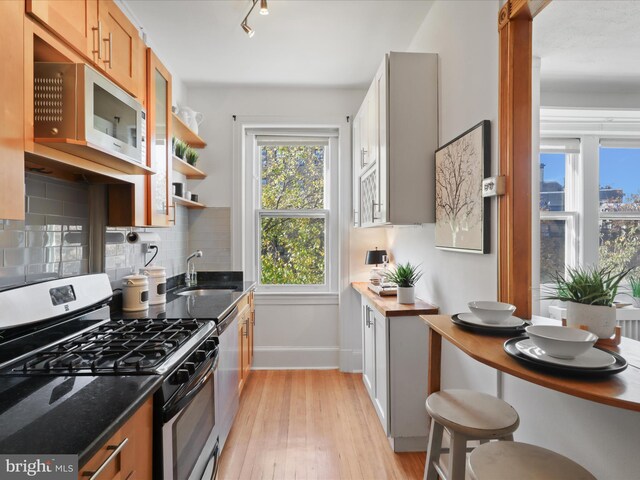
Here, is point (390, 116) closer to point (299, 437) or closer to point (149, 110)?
point (149, 110)

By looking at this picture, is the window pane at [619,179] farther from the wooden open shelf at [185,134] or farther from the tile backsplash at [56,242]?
the tile backsplash at [56,242]

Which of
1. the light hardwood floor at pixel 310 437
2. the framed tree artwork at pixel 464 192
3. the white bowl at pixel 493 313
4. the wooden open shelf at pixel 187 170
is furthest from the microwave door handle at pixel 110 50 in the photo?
the light hardwood floor at pixel 310 437

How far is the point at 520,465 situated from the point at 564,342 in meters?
0.39

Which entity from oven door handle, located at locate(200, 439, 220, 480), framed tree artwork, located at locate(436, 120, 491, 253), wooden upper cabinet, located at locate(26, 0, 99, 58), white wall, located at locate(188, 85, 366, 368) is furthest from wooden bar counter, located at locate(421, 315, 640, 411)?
white wall, located at locate(188, 85, 366, 368)

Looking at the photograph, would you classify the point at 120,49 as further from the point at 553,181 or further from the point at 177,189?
the point at 553,181

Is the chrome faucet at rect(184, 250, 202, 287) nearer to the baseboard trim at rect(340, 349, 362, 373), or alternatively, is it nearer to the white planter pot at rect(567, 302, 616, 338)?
the baseboard trim at rect(340, 349, 362, 373)

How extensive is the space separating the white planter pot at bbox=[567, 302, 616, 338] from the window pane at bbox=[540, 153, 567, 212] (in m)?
1.65

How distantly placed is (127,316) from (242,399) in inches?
56.4

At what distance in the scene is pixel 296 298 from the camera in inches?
145

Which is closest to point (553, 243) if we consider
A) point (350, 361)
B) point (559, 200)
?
point (559, 200)

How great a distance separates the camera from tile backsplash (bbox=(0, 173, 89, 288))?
138 centimetres

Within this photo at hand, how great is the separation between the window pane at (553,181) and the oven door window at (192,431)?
8.32ft

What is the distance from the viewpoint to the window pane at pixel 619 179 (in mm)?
2363

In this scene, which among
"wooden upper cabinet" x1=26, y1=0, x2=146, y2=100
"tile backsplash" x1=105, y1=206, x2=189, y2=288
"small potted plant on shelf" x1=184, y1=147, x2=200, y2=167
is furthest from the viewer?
"small potted plant on shelf" x1=184, y1=147, x2=200, y2=167
